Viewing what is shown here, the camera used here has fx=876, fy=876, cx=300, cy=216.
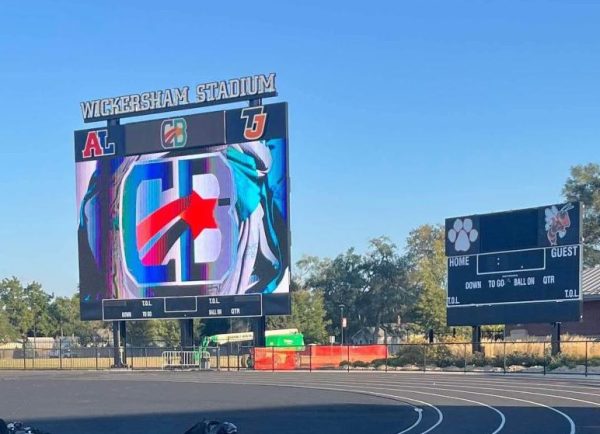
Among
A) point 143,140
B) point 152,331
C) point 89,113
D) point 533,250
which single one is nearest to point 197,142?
point 143,140

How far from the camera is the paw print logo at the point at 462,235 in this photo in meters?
43.8

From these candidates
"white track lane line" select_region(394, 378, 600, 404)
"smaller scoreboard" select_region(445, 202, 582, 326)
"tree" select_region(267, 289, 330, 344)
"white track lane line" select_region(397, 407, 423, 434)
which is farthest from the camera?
"tree" select_region(267, 289, 330, 344)

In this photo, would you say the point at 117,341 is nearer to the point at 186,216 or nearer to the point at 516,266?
the point at 186,216

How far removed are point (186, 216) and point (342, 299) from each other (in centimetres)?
5279

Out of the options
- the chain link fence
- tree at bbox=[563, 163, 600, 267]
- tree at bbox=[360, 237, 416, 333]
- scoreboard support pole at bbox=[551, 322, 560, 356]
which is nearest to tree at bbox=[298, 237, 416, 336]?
tree at bbox=[360, 237, 416, 333]

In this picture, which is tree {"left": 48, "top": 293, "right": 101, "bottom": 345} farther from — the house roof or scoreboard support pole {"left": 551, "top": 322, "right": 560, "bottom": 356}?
scoreboard support pole {"left": 551, "top": 322, "right": 560, "bottom": 356}

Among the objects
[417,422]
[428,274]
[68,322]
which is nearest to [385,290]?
[428,274]

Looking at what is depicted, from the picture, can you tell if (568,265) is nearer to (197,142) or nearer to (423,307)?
(197,142)

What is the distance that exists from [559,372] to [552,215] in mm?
7313

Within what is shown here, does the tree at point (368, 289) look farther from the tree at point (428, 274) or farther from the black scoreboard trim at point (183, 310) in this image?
the black scoreboard trim at point (183, 310)

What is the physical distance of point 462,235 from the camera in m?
44.2

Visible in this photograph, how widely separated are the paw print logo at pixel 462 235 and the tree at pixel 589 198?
2289 inches

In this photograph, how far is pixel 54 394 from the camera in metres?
34.9

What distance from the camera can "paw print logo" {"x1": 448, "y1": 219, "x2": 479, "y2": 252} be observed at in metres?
43.8
